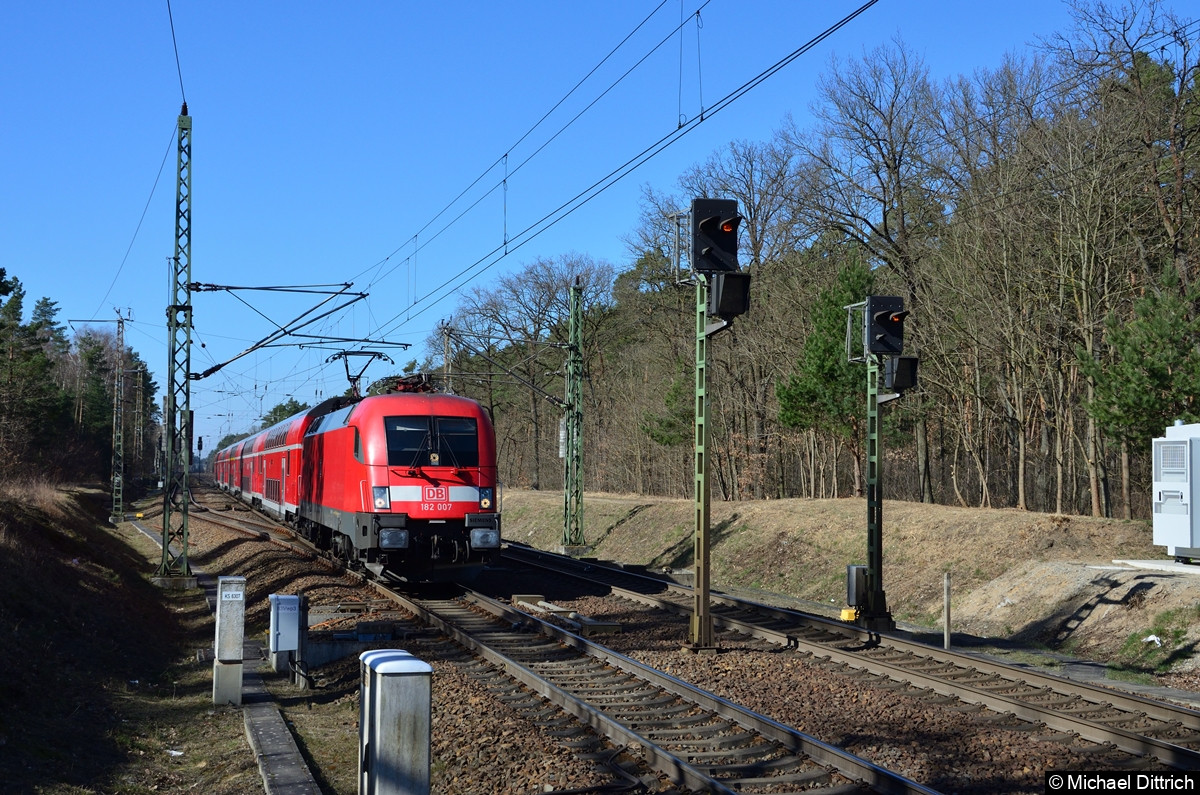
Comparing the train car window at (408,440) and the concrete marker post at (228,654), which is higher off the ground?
the train car window at (408,440)

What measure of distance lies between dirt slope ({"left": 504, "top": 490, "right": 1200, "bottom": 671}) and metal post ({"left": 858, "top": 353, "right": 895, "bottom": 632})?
3035 mm

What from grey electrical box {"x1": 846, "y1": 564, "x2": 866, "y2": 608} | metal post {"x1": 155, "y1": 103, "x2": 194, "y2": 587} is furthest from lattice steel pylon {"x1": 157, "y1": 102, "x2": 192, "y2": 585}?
grey electrical box {"x1": 846, "y1": 564, "x2": 866, "y2": 608}

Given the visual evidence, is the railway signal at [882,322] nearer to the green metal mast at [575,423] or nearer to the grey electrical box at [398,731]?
the grey electrical box at [398,731]

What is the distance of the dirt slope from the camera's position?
49.0 ft

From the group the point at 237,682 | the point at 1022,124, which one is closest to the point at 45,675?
the point at 237,682

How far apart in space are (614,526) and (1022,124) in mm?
17868

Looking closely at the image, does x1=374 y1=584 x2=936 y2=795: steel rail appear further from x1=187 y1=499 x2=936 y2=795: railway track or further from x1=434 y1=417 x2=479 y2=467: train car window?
x1=434 y1=417 x2=479 y2=467: train car window

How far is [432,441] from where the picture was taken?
17.5 meters

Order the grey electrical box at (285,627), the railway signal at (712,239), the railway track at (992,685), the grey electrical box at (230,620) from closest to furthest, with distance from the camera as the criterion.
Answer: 1. the railway track at (992,685)
2. the grey electrical box at (230,620)
3. the grey electrical box at (285,627)
4. the railway signal at (712,239)

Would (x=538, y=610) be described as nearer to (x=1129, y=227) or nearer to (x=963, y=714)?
(x=963, y=714)

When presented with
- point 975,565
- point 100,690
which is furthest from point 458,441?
point 975,565

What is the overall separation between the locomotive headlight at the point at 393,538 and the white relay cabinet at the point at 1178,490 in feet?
43.0

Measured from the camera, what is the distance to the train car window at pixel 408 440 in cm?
1734

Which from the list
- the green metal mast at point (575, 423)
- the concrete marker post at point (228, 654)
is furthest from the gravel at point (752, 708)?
the green metal mast at point (575, 423)
